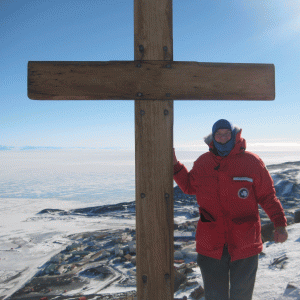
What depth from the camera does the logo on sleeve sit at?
156 centimetres

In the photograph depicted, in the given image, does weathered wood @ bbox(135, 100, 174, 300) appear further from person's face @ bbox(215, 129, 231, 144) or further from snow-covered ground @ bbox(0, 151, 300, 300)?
snow-covered ground @ bbox(0, 151, 300, 300)

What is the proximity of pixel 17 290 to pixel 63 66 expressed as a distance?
4.92 m

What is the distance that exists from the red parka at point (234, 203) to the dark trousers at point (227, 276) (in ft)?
0.17

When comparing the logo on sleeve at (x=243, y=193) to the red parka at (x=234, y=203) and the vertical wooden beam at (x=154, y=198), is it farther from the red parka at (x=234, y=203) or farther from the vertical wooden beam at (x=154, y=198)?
the vertical wooden beam at (x=154, y=198)

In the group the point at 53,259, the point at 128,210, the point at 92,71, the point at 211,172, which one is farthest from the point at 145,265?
the point at 128,210

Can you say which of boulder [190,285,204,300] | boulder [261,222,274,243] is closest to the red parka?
boulder [190,285,204,300]

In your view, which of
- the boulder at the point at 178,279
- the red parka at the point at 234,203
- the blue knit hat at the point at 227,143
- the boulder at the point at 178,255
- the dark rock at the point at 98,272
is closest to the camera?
the red parka at the point at 234,203

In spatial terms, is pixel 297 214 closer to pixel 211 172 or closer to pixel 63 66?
pixel 211 172

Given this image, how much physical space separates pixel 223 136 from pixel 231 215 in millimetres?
504

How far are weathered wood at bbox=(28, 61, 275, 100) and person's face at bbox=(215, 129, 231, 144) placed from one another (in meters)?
0.35

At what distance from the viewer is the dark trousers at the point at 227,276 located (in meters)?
1.55

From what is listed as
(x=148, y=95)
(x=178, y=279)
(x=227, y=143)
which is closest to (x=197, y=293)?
(x=178, y=279)

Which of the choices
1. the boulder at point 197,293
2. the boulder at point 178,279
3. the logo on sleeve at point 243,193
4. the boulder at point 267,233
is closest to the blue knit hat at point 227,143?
the logo on sleeve at point 243,193

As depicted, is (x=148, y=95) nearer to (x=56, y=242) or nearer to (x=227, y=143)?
(x=227, y=143)
